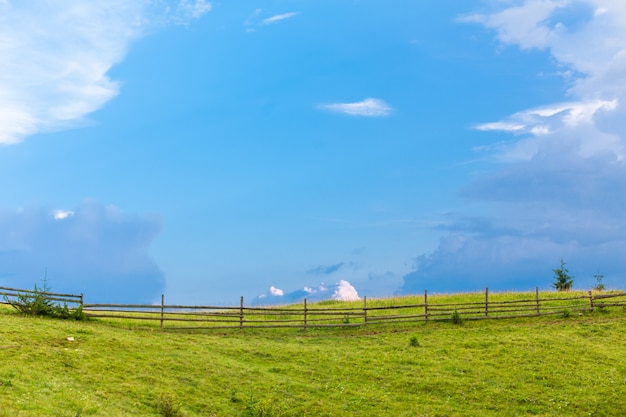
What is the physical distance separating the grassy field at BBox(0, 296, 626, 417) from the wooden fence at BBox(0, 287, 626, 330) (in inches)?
66.6

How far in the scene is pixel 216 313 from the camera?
125 feet

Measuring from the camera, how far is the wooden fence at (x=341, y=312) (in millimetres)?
36531

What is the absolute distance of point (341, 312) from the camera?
41469mm

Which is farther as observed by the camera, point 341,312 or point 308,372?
point 341,312

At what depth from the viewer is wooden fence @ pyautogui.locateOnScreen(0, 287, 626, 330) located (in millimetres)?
36531

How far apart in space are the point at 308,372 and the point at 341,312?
14.0 m

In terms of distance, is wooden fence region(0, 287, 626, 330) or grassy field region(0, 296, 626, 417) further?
wooden fence region(0, 287, 626, 330)

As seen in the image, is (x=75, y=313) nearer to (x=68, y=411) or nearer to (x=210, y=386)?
(x=210, y=386)

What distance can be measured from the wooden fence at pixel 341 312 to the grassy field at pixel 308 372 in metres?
1.69

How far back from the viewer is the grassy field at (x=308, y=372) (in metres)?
21.6

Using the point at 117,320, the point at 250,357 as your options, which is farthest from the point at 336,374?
the point at 117,320

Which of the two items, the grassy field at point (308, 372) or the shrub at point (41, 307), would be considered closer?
the grassy field at point (308, 372)

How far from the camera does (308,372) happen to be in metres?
27.7

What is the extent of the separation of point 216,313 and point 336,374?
12649mm
